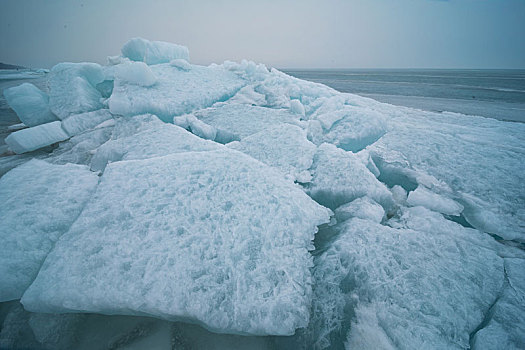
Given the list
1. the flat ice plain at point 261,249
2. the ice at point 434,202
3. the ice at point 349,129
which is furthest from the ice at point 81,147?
the ice at point 434,202

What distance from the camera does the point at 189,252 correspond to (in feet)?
4.76

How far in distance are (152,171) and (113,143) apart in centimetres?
114

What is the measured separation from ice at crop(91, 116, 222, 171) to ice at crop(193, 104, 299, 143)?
2.51ft

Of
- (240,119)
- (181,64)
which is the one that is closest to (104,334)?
(240,119)

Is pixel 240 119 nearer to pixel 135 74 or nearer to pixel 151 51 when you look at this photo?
pixel 135 74

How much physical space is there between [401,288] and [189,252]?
1377 mm

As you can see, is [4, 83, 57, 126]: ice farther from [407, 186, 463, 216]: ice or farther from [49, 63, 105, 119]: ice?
[407, 186, 463, 216]: ice

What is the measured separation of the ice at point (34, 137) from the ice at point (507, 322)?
16.4 ft

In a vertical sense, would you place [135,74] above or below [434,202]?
above

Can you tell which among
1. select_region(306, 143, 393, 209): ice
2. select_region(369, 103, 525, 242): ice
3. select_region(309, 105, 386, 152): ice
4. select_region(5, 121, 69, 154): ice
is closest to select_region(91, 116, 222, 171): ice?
select_region(306, 143, 393, 209): ice

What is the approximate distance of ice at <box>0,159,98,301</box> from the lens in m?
1.39

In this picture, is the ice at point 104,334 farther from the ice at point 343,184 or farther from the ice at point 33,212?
the ice at point 343,184

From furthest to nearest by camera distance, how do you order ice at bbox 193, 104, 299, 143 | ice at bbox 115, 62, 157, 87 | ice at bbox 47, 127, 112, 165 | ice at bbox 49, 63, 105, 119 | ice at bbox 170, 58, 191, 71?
ice at bbox 170, 58, 191, 71 < ice at bbox 49, 63, 105, 119 < ice at bbox 115, 62, 157, 87 < ice at bbox 193, 104, 299, 143 < ice at bbox 47, 127, 112, 165

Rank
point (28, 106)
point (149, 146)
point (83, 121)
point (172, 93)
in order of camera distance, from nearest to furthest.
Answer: point (149, 146) → point (83, 121) → point (172, 93) → point (28, 106)
